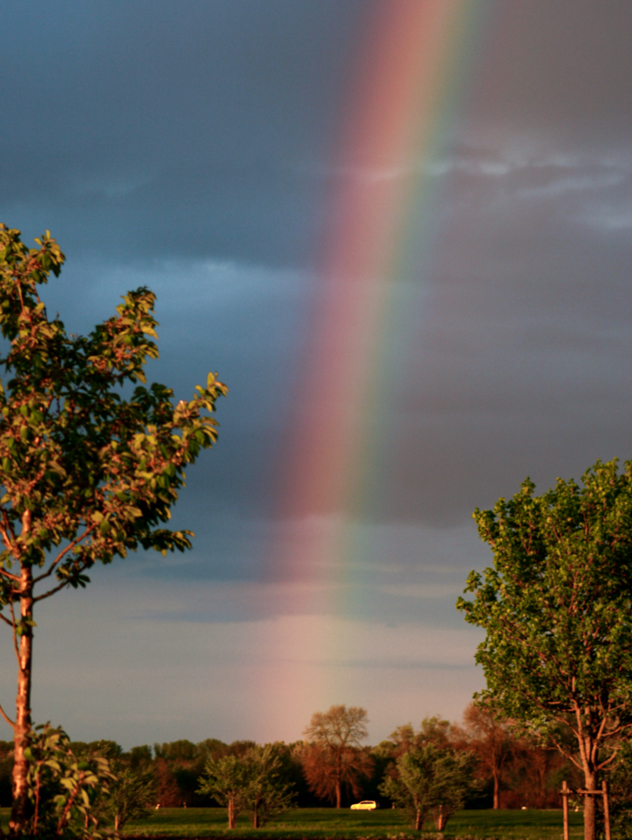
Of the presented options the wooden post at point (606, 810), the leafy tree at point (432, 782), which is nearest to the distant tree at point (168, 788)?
the leafy tree at point (432, 782)

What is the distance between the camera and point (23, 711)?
12516 millimetres

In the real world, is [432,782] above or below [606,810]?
below

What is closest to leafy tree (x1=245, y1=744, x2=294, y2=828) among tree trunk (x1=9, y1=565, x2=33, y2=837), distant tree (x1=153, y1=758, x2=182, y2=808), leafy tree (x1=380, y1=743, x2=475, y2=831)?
leafy tree (x1=380, y1=743, x2=475, y2=831)

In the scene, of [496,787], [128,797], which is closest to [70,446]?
[128,797]

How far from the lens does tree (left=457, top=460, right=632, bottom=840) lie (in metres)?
32.0

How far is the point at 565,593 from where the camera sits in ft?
106

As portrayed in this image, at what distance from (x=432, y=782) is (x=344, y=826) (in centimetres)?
1516

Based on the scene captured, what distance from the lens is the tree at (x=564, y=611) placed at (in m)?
32.0

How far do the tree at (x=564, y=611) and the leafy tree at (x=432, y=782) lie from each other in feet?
85.7

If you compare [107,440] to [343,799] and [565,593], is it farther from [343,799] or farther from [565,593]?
[343,799]

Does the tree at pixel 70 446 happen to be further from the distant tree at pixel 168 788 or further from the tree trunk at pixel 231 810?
the distant tree at pixel 168 788

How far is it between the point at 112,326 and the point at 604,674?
2463 centimetres

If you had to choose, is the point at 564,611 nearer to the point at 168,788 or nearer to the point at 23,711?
the point at 23,711

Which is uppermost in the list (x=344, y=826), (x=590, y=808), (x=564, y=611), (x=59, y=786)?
(x=564, y=611)
